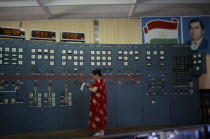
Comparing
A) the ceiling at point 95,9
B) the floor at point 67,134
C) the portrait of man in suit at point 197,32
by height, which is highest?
the ceiling at point 95,9

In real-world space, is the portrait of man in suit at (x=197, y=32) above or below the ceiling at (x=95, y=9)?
below

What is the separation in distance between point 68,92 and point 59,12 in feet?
9.22

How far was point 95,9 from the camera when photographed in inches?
253

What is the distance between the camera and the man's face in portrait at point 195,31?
6477 millimetres

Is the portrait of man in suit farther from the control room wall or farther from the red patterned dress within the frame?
the red patterned dress

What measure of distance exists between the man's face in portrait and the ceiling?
540 mm

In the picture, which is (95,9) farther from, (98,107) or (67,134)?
(67,134)

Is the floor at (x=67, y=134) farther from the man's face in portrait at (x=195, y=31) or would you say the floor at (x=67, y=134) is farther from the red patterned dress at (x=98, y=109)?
the man's face in portrait at (x=195, y=31)

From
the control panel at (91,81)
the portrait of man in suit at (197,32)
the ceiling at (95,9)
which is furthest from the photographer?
the portrait of man in suit at (197,32)

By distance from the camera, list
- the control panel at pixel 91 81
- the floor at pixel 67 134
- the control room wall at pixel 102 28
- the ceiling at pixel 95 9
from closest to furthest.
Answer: the floor at pixel 67 134
the control panel at pixel 91 81
the ceiling at pixel 95 9
the control room wall at pixel 102 28

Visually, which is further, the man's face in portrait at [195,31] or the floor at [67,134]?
the man's face in portrait at [195,31]

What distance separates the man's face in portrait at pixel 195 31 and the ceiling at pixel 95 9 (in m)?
0.54

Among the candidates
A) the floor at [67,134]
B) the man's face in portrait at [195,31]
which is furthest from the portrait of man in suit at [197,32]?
the floor at [67,134]

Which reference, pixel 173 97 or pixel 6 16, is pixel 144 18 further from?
pixel 6 16
